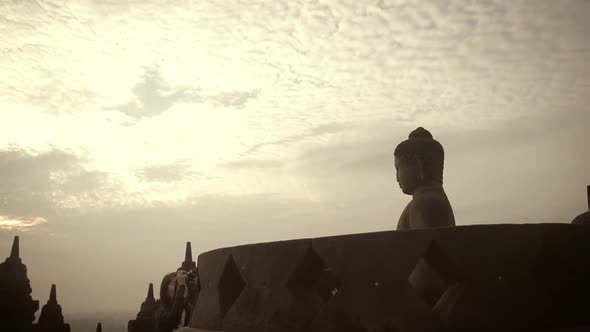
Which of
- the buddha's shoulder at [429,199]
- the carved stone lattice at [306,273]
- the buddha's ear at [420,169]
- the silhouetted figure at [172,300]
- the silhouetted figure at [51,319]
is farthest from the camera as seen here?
the silhouetted figure at [51,319]

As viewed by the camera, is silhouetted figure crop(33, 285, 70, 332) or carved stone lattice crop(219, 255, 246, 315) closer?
carved stone lattice crop(219, 255, 246, 315)

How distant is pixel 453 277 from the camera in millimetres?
3988

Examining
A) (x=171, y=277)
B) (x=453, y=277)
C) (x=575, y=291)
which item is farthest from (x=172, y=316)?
(x=575, y=291)

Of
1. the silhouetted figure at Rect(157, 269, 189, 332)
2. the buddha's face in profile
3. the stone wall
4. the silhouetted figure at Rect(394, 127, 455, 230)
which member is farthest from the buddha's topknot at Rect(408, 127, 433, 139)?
the silhouetted figure at Rect(157, 269, 189, 332)

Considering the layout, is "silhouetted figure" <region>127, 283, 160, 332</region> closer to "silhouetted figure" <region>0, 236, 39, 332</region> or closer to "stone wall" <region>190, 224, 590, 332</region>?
"silhouetted figure" <region>0, 236, 39, 332</region>

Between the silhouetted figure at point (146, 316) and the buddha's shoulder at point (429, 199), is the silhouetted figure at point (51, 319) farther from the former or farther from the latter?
the buddha's shoulder at point (429, 199)

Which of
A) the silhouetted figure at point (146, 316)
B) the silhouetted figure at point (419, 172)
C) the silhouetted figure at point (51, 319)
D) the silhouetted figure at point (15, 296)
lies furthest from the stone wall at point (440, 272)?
the silhouetted figure at point (51, 319)

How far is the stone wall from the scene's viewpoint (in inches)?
147

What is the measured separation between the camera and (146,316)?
23.7 m

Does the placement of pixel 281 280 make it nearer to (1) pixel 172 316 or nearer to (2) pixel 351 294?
(2) pixel 351 294

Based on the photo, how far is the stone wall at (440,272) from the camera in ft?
12.2

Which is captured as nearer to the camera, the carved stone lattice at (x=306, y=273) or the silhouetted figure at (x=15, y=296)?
the carved stone lattice at (x=306, y=273)

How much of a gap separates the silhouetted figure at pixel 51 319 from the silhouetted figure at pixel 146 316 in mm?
2962

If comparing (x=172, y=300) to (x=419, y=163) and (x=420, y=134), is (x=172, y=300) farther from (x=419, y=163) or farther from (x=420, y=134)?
(x=420, y=134)
